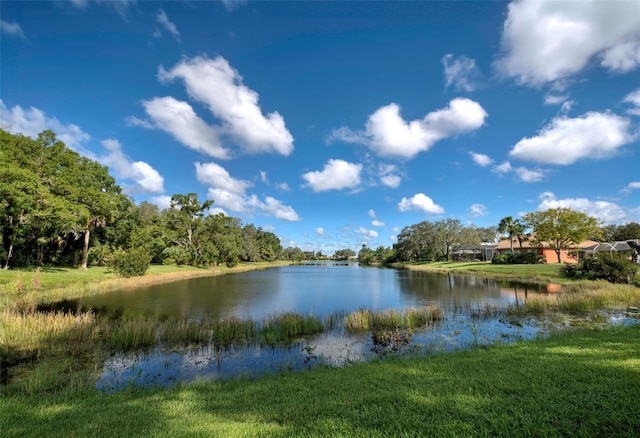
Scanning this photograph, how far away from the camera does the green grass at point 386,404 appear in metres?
3.96

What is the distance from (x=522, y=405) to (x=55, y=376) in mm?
9520

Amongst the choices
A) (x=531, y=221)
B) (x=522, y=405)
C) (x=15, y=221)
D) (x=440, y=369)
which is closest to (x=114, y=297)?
(x=15, y=221)

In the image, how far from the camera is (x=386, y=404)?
185 inches

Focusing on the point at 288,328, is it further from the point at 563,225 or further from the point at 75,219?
the point at 563,225

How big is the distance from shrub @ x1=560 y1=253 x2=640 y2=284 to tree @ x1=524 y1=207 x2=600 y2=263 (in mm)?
19404

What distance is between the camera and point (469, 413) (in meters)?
4.24

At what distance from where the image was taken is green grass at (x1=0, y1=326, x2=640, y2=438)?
13.0 feet

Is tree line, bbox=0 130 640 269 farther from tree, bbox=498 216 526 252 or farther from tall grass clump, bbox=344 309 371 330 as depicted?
tall grass clump, bbox=344 309 371 330

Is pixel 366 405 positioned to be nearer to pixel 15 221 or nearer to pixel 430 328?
pixel 430 328

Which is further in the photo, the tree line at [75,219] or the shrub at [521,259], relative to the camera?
the shrub at [521,259]

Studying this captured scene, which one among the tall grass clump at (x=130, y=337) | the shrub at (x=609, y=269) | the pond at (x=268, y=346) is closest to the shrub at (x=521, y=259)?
the shrub at (x=609, y=269)

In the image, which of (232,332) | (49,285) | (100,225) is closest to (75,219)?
(49,285)

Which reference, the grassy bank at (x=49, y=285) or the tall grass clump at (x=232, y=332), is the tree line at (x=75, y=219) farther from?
the tall grass clump at (x=232, y=332)

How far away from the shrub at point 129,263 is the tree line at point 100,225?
5.10 feet
